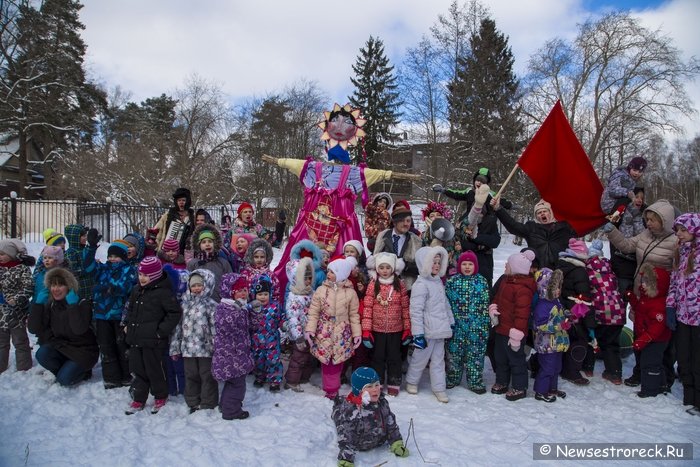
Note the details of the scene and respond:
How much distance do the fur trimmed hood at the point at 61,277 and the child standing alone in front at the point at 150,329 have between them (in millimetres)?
821

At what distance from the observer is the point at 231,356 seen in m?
4.13

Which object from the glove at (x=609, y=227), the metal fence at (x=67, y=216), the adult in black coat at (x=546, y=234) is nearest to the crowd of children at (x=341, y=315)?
the adult in black coat at (x=546, y=234)

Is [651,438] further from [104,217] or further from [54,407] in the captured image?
[104,217]

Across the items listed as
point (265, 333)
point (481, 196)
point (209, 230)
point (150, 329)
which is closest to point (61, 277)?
point (150, 329)

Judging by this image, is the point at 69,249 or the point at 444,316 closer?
the point at 444,316

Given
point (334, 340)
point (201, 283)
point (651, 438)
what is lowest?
point (651, 438)

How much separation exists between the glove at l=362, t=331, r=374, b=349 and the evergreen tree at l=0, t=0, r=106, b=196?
25.2m

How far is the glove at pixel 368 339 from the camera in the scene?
4.67m

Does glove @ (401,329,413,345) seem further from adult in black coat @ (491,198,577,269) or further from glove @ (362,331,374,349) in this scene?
adult in black coat @ (491,198,577,269)

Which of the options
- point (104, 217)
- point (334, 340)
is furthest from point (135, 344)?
point (104, 217)

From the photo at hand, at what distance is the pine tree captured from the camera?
2980 centimetres

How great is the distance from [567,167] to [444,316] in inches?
116

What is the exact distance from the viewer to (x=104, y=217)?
16750 millimetres

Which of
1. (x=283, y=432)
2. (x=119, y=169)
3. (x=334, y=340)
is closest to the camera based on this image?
(x=283, y=432)
